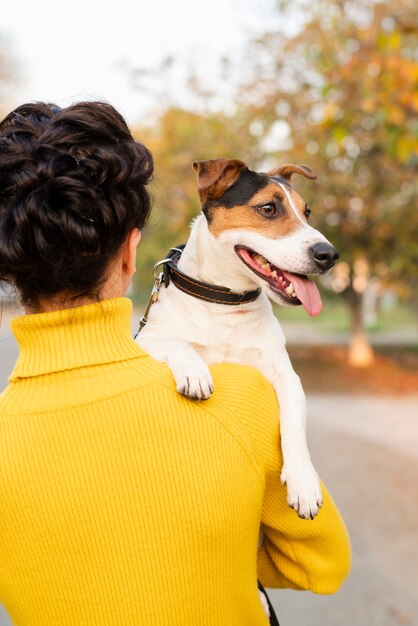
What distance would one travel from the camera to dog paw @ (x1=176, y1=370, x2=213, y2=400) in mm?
1315

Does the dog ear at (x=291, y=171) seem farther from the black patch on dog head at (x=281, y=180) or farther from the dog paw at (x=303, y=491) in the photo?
the dog paw at (x=303, y=491)

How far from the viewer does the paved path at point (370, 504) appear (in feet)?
13.3

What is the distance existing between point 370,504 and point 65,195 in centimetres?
517

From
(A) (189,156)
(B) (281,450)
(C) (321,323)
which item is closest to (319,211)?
(A) (189,156)

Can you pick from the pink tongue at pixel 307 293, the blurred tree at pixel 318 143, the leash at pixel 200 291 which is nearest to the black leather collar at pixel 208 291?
the leash at pixel 200 291

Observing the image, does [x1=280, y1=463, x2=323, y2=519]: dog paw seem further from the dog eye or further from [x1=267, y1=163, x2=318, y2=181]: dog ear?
[x1=267, y1=163, x2=318, y2=181]: dog ear

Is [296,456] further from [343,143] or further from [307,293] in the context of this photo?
[343,143]

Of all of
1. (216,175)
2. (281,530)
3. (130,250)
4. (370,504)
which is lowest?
(370,504)

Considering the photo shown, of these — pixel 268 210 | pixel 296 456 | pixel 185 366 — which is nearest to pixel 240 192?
pixel 268 210

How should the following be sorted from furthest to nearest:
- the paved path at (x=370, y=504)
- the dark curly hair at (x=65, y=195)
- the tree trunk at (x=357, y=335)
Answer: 1. the tree trunk at (x=357, y=335)
2. the paved path at (x=370, y=504)
3. the dark curly hair at (x=65, y=195)

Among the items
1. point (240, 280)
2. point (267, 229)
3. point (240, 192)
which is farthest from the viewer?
point (240, 192)

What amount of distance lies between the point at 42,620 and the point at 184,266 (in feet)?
4.17

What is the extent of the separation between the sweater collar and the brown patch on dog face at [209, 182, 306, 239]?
1048 millimetres

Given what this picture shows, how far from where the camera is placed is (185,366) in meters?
1.63
